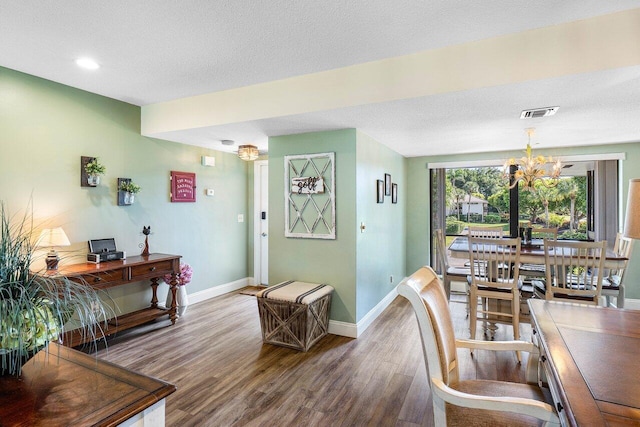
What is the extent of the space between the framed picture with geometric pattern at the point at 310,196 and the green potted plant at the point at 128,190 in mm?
1671

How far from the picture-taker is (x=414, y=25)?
2189 millimetres

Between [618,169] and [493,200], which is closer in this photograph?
[618,169]

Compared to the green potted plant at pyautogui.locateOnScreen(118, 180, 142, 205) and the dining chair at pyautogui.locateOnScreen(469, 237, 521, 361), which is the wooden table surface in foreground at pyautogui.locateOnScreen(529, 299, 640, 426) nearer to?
the dining chair at pyautogui.locateOnScreen(469, 237, 521, 361)

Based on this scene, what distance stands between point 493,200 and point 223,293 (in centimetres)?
448

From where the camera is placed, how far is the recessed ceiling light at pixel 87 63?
107 inches

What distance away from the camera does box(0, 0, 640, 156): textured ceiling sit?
203cm

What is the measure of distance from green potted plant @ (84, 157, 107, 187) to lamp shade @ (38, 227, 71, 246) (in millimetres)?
617

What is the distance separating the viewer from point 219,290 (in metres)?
5.18

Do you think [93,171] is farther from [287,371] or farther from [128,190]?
[287,371]

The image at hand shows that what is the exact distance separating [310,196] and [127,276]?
2.01 metres

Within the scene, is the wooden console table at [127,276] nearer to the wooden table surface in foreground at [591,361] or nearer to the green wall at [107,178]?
the green wall at [107,178]

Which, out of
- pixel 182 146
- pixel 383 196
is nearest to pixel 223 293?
pixel 182 146

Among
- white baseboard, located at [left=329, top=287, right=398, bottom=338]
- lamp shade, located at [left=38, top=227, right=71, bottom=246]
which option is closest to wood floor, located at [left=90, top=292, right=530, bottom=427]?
white baseboard, located at [left=329, top=287, right=398, bottom=338]

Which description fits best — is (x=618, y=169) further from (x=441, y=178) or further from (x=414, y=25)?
(x=414, y=25)
